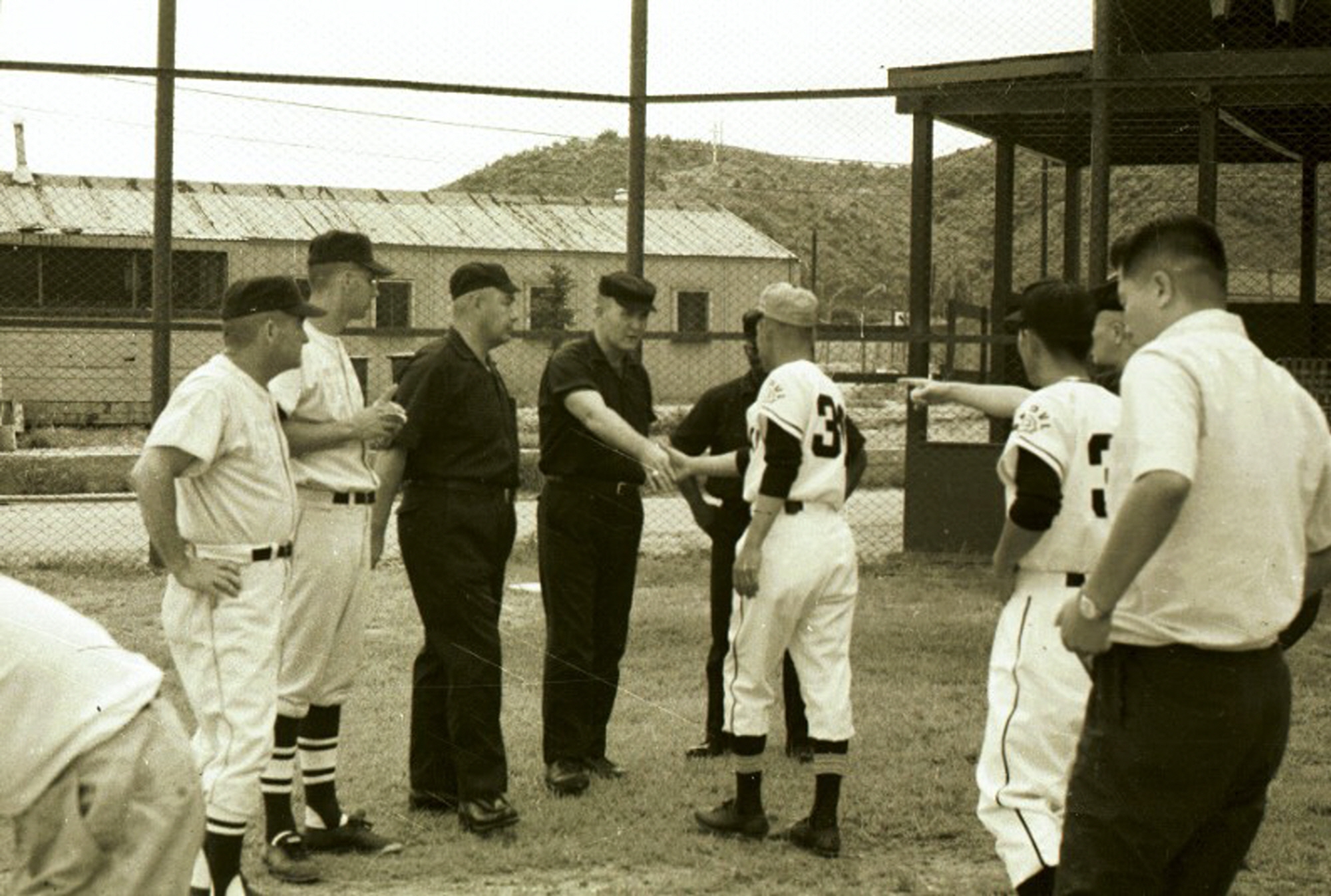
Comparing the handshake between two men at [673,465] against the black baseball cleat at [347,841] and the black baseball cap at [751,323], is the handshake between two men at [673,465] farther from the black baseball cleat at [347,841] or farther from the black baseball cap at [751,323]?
the black baseball cleat at [347,841]

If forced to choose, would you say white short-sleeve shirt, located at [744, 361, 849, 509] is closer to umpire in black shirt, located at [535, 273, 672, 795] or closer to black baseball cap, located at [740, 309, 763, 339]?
umpire in black shirt, located at [535, 273, 672, 795]

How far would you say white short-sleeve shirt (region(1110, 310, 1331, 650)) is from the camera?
3.95 meters

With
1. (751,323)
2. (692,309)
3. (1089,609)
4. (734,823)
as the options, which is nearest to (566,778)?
(734,823)

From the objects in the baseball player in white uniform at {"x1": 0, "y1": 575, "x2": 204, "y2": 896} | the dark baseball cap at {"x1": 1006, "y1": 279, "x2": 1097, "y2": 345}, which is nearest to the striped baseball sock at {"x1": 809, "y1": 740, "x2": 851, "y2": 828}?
the dark baseball cap at {"x1": 1006, "y1": 279, "x2": 1097, "y2": 345}

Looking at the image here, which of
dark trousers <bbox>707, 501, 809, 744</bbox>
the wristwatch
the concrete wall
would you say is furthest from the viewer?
the concrete wall

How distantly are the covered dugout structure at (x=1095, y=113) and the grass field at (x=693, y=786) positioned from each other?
6.94ft

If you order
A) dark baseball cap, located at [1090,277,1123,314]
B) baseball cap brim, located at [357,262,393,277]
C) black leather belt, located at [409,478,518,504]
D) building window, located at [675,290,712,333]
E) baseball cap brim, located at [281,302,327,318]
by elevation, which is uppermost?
building window, located at [675,290,712,333]

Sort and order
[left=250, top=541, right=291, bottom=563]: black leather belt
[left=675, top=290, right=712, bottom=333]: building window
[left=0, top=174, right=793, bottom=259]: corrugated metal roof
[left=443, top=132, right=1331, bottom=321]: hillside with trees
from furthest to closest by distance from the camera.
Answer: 1. [left=443, top=132, right=1331, bottom=321]: hillside with trees
2. [left=675, top=290, right=712, bottom=333]: building window
3. [left=0, top=174, right=793, bottom=259]: corrugated metal roof
4. [left=250, top=541, right=291, bottom=563]: black leather belt

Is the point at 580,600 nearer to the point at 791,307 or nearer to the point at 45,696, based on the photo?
the point at 791,307

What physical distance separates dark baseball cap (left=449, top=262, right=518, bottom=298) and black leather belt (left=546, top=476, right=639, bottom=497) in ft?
3.02

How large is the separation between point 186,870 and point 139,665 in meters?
0.35

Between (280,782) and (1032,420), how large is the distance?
9.27 feet

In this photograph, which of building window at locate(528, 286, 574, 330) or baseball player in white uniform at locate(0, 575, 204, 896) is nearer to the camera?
baseball player in white uniform at locate(0, 575, 204, 896)

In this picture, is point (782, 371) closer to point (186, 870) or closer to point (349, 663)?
point (349, 663)
